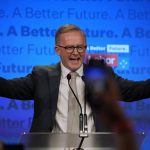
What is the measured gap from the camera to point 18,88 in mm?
2145

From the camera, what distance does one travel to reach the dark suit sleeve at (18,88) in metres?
2.10

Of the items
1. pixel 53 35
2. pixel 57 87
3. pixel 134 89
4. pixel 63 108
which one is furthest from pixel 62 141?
pixel 53 35

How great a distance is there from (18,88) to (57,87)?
25 cm

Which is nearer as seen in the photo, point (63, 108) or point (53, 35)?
point (63, 108)

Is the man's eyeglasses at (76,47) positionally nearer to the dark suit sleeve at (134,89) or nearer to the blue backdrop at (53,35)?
the dark suit sleeve at (134,89)

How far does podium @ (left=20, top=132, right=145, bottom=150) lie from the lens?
4.19 ft

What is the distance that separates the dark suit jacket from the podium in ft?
2.24

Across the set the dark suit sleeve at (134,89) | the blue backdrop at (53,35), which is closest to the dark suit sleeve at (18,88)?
the dark suit sleeve at (134,89)

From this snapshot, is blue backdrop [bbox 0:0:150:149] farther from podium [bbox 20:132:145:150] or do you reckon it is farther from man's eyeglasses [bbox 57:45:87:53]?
podium [bbox 20:132:145:150]

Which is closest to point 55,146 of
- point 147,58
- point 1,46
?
point 1,46

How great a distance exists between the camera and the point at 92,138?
1341 mm

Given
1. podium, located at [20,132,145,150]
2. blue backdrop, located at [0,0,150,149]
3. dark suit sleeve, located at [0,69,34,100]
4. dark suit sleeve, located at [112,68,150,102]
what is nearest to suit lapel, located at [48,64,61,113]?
dark suit sleeve, located at [0,69,34,100]

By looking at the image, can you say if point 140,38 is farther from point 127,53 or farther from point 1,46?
point 1,46

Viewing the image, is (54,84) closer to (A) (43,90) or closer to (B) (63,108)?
(A) (43,90)
